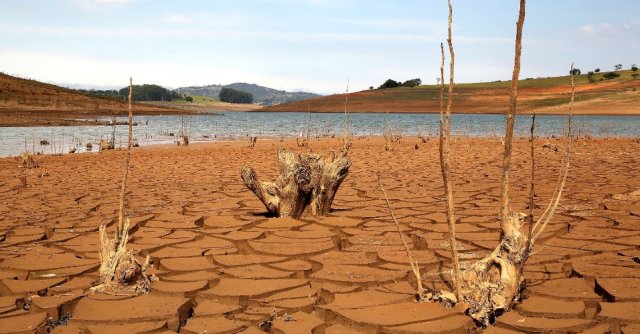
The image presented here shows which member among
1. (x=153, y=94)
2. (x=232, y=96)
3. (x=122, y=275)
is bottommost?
(x=122, y=275)

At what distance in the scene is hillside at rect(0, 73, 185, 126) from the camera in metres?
33.6

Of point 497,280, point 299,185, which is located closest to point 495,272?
point 497,280

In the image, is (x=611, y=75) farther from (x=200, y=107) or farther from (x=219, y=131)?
(x=200, y=107)

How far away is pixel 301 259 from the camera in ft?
13.0

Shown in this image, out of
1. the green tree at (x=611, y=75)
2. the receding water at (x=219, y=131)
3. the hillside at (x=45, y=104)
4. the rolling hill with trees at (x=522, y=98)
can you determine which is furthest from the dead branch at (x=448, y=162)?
the green tree at (x=611, y=75)

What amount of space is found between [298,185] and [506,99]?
5974cm

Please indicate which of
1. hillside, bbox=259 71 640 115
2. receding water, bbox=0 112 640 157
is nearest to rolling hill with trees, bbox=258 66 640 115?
hillside, bbox=259 71 640 115

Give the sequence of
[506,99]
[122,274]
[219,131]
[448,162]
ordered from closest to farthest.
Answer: [448,162] < [122,274] < [219,131] < [506,99]

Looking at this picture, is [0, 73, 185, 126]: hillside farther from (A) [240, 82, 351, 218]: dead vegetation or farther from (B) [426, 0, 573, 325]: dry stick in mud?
(B) [426, 0, 573, 325]: dry stick in mud

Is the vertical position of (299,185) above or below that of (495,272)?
above

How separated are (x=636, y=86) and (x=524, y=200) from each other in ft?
201

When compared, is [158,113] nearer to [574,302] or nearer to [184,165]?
[184,165]

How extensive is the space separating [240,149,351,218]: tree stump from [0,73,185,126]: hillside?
27859 millimetres

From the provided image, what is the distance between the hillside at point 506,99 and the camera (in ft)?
179
